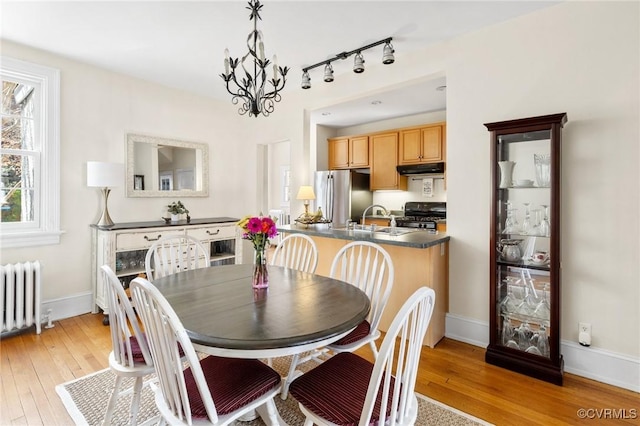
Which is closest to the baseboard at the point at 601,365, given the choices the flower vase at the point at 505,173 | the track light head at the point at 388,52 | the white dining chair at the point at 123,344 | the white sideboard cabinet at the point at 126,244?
the flower vase at the point at 505,173

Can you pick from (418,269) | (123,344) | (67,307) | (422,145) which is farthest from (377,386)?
(422,145)

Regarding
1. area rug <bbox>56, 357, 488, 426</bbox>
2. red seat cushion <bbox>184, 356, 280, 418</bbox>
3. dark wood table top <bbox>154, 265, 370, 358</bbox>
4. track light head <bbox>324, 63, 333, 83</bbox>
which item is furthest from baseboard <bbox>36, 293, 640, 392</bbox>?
track light head <bbox>324, 63, 333, 83</bbox>

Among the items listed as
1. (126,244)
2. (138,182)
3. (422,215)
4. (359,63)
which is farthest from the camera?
(422,215)

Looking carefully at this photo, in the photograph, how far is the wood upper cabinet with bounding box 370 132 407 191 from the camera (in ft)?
18.1

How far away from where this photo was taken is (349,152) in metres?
6.00

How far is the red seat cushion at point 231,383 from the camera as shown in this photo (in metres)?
1.26

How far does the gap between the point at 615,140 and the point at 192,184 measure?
439 cm

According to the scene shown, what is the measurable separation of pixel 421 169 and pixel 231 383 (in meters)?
4.52

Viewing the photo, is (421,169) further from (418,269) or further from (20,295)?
(20,295)

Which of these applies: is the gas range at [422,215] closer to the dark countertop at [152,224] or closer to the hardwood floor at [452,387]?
the hardwood floor at [452,387]

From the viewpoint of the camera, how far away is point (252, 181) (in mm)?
4957

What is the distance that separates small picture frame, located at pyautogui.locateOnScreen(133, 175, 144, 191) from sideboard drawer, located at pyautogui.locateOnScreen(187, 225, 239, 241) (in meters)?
0.83

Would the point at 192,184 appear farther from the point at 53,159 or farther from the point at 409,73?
the point at 409,73

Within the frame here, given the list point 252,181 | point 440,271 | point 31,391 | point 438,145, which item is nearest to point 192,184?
point 252,181
